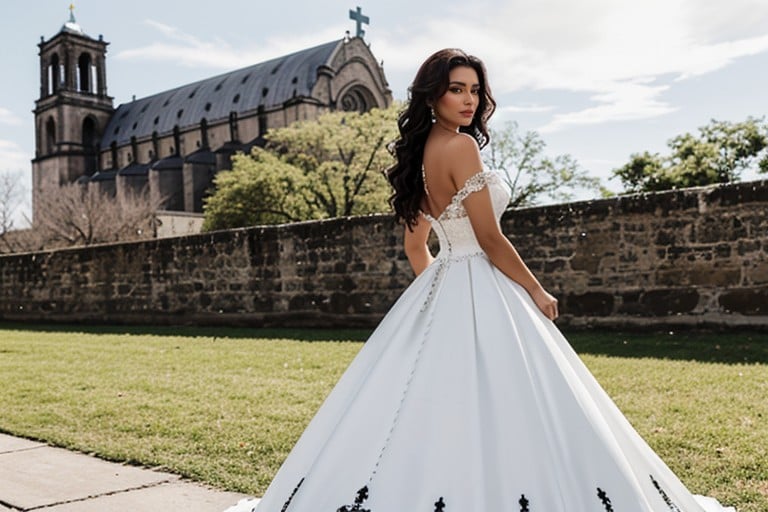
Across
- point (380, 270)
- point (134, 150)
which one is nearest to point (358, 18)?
point (134, 150)

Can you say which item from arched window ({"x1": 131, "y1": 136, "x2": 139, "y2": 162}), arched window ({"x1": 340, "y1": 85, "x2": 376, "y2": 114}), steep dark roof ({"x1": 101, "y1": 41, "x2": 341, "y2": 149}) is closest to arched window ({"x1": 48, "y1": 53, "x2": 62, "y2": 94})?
steep dark roof ({"x1": 101, "y1": 41, "x2": 341, "y2": 149})

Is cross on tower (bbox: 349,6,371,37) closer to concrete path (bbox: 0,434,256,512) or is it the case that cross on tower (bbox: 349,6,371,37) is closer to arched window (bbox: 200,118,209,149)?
arched window (bbox: 200,118,209,149)

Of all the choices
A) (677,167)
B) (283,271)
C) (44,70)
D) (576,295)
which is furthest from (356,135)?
(44,70)

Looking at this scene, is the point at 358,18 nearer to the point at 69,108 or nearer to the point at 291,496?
the point at 69,108

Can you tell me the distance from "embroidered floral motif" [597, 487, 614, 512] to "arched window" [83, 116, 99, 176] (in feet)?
255

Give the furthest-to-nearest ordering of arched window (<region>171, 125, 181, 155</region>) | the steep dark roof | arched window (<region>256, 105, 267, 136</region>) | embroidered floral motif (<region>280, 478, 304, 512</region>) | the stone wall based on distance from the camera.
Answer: arched window (<region>171, 125, 181, 155</region>)
arched window (<region>256, 105, 267, 136</region>)
the steep dark roof
the stone wall
embroidered floral motif (<region>280, 478, 304, 512</region>)

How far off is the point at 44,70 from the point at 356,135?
5022 centimetres

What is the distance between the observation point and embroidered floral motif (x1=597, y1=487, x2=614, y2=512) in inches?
81.3

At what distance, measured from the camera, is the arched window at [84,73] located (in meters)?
74.0

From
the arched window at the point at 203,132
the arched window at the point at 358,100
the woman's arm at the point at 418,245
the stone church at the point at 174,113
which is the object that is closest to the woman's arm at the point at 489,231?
the woman's arm at the point at 418,245

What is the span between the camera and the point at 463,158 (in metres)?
2.45

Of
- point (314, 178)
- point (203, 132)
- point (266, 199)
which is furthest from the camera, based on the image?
point (203, 132)

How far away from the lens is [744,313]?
809 cm

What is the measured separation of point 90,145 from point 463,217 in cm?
7906
